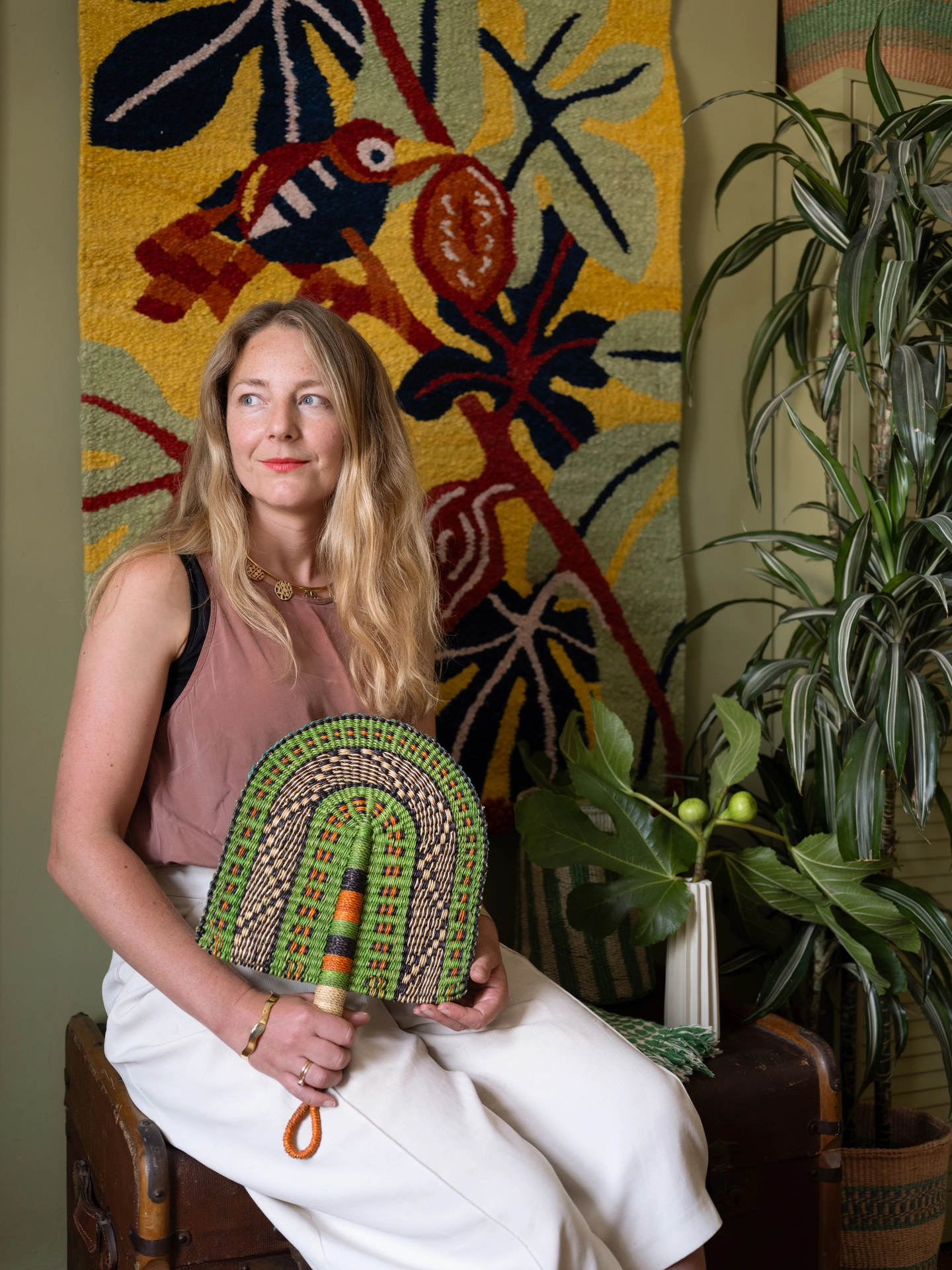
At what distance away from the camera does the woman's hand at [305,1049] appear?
102 centimetres

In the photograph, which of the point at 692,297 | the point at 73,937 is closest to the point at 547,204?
the point at 692,297

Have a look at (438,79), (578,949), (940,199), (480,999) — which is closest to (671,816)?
(578,949)

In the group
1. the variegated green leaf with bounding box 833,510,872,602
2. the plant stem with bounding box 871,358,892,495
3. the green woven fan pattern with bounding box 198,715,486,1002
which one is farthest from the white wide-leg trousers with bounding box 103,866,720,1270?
the plant stem with bounding box 871,358,892,495

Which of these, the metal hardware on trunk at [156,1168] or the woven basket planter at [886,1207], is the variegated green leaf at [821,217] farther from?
the metal hardware on trunk at [156,1168]

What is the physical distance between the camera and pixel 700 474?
2.16 meters

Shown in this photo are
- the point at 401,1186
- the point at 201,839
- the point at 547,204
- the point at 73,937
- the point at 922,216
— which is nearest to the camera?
the point at 401,1186

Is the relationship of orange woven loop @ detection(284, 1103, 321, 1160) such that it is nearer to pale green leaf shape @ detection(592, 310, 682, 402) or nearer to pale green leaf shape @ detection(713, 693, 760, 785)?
pale green leaf shape @ detection(713, 693, 760, 785)

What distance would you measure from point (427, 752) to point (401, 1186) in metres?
0.42

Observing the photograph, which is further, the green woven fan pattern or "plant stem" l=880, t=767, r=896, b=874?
"plant stem" l=880, t=767, r=896, b=874

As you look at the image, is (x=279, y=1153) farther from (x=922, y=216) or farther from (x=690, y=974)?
(x=922, y=216)

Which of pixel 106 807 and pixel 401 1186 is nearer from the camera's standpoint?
pixel 401 1186

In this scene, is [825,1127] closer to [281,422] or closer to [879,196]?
[281,422]

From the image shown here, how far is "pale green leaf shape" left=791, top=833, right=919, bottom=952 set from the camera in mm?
1541

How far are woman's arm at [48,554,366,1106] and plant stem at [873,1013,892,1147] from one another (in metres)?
1.13
